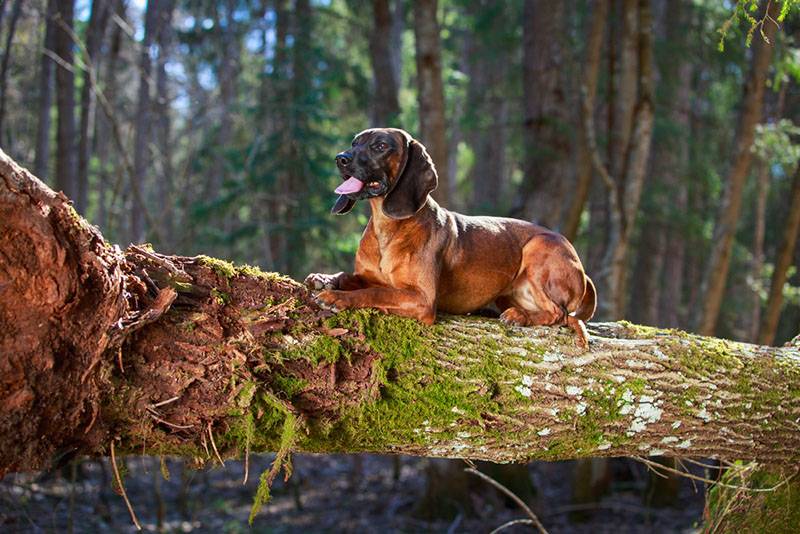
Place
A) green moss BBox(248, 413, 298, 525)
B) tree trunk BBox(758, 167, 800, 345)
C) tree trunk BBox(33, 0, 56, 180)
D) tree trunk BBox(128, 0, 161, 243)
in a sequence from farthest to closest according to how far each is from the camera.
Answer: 1. tree trunk BBox(128, 0, 161, 243)
2. tree trunk BBox(33, 0, 56, 180)
3. tree trunk BBox(758, 167, 800, 345)
4. green moss BBox(248, 413, 298, 525)

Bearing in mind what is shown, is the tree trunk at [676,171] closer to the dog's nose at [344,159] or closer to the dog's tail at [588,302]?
the dog's tail at [588,302]

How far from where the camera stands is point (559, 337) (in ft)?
14.8

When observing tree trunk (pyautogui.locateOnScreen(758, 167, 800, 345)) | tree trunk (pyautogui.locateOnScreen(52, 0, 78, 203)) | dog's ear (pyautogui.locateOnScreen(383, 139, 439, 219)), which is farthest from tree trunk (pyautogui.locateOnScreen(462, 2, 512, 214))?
dog's ear (pyautogui.locateOnScreen(383, 139, 439, 219))

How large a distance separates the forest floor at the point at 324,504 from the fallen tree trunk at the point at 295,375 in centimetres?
525

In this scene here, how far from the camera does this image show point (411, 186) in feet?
14.4

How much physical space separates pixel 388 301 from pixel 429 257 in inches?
17.1

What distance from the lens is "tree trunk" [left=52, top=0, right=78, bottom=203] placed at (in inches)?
430

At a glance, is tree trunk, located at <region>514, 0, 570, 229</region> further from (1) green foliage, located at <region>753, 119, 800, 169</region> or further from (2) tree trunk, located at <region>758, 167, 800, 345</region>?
(2) tree trunk, located at <region>758, 167, 800, 345</region>

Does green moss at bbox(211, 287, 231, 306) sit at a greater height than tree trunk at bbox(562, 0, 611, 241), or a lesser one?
lesser

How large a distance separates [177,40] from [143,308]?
58.5 feet

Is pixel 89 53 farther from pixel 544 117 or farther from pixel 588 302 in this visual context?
pixel 588 302

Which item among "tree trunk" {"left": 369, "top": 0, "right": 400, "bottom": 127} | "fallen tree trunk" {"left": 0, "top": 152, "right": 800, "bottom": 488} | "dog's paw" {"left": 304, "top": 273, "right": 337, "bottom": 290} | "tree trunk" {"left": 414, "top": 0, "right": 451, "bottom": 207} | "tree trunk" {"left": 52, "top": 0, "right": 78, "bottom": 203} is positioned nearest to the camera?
"fallen tree trunk" {"left": 0, "top": 152, "right": 800, "bottom": 488}

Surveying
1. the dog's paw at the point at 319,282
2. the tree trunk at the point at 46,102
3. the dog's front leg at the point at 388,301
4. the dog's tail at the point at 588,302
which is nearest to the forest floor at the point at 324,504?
the tree trunk at the point at 46,102

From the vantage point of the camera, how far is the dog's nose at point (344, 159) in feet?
13.8
